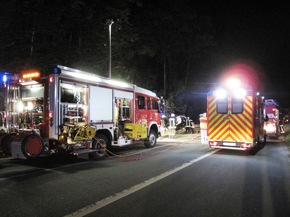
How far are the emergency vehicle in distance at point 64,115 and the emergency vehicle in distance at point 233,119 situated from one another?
323 cm

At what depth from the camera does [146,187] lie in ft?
22.6

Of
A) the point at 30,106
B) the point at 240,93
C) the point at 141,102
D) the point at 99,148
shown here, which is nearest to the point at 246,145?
the point at 240,93

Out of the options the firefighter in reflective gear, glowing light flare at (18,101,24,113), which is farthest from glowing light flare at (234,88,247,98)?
glowing light flare at (18,101,24,113)

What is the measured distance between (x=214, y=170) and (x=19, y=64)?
39.1 ft

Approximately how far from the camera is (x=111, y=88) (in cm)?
1220

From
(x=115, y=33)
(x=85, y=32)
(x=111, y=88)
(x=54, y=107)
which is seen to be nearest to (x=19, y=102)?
(x=54, y=107)

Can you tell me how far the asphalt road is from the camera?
5.43m

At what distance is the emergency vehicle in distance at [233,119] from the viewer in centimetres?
1196

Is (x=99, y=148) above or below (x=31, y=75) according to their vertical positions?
below

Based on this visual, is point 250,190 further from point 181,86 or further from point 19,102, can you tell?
point 181,86

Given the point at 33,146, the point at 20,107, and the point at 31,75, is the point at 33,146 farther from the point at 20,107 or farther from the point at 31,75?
the point at 31,75

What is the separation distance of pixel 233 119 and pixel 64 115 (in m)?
6.49

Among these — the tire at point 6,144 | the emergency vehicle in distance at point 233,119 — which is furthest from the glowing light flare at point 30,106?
the emergency vehicle in distance at point 233,119

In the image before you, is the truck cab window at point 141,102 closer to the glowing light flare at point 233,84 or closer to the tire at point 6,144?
the glowing light flare at point 233,84
